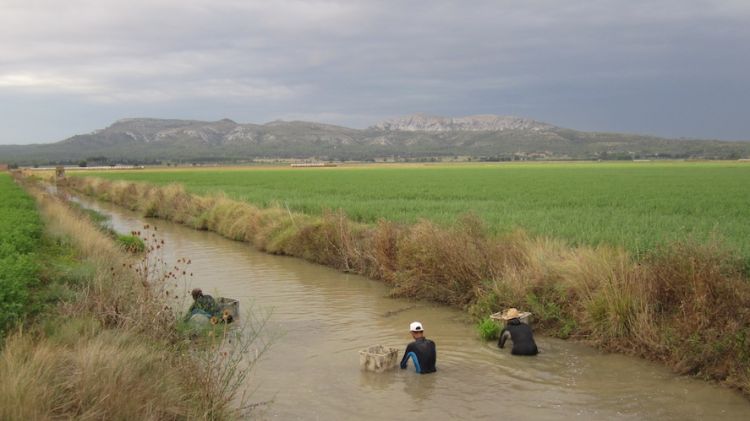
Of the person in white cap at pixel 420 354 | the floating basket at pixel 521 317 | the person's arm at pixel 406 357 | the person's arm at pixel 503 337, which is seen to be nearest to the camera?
the person in white cap at pixel 420 354

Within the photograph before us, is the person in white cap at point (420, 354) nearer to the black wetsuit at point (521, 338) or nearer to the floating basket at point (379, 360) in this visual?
the floating basket at point (379, 360)

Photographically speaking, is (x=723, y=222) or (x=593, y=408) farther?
(x=723, y=222)

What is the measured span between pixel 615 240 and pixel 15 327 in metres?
12.4

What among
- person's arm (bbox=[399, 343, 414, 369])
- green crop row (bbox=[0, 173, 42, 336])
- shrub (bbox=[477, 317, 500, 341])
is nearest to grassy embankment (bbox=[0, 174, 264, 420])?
green crop row (bbox=[0, 173, 42, 336])

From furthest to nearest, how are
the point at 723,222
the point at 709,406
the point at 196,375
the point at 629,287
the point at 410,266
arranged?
the point at 723,222 → the point at 410,266 → the point at 629,287 → the point at 709,406 → the point at 196,375

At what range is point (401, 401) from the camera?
29.7 feet

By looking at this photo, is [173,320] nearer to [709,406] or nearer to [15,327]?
[15,327]

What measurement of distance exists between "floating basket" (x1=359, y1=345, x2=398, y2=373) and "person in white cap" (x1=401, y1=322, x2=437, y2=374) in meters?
0.19

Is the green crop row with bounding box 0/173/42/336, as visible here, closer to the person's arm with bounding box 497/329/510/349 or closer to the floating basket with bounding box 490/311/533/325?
the person's arm with bounding box 497/329/510/349

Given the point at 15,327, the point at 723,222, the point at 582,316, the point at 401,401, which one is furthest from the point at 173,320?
the point at 723,222

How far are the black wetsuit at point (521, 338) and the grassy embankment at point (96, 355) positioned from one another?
16.0ft

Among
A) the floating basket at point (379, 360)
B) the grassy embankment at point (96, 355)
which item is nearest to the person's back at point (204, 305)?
the grassy embankment at point (96, 355)

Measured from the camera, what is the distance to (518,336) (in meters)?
10.9

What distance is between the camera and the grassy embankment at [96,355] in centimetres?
586
